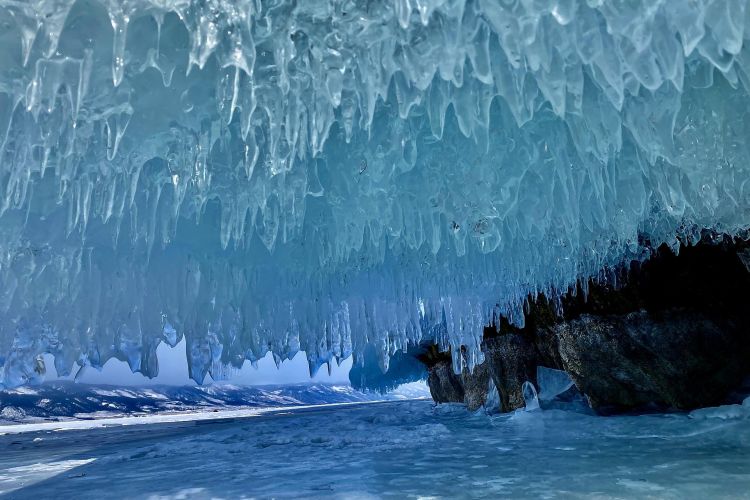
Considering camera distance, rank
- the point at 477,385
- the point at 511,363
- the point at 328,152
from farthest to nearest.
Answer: the point at 477,385
the point at 511,363
the point at 328,152

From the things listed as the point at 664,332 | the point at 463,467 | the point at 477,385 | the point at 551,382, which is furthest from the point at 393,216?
the point at 477,385

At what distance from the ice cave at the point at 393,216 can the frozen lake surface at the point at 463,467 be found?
0.19 ft

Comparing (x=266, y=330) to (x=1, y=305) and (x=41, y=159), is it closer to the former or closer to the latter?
(x=1, y=305)

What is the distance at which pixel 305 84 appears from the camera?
11.8 feet

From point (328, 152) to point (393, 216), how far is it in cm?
139

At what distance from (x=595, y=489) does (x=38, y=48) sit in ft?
16.3

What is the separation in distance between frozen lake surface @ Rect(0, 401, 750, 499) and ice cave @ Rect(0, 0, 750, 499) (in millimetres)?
58

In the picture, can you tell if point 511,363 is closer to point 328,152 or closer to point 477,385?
point 477,385

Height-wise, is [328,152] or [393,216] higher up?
[328,152]

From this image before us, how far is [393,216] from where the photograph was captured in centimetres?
602

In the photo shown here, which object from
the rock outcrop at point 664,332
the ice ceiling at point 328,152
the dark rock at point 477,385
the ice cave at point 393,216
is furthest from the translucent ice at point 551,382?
the ice ceiling at point 328,152

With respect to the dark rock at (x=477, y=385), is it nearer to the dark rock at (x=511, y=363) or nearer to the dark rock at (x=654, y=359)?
the dark rock at (x=511, y=363)

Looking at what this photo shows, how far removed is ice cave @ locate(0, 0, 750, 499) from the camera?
3.21 meters

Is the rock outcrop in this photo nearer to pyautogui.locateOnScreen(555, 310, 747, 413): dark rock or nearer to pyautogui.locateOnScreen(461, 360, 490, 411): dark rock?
pyautogui.locateOnScreen(555, 310, 747, 413): dark rock
